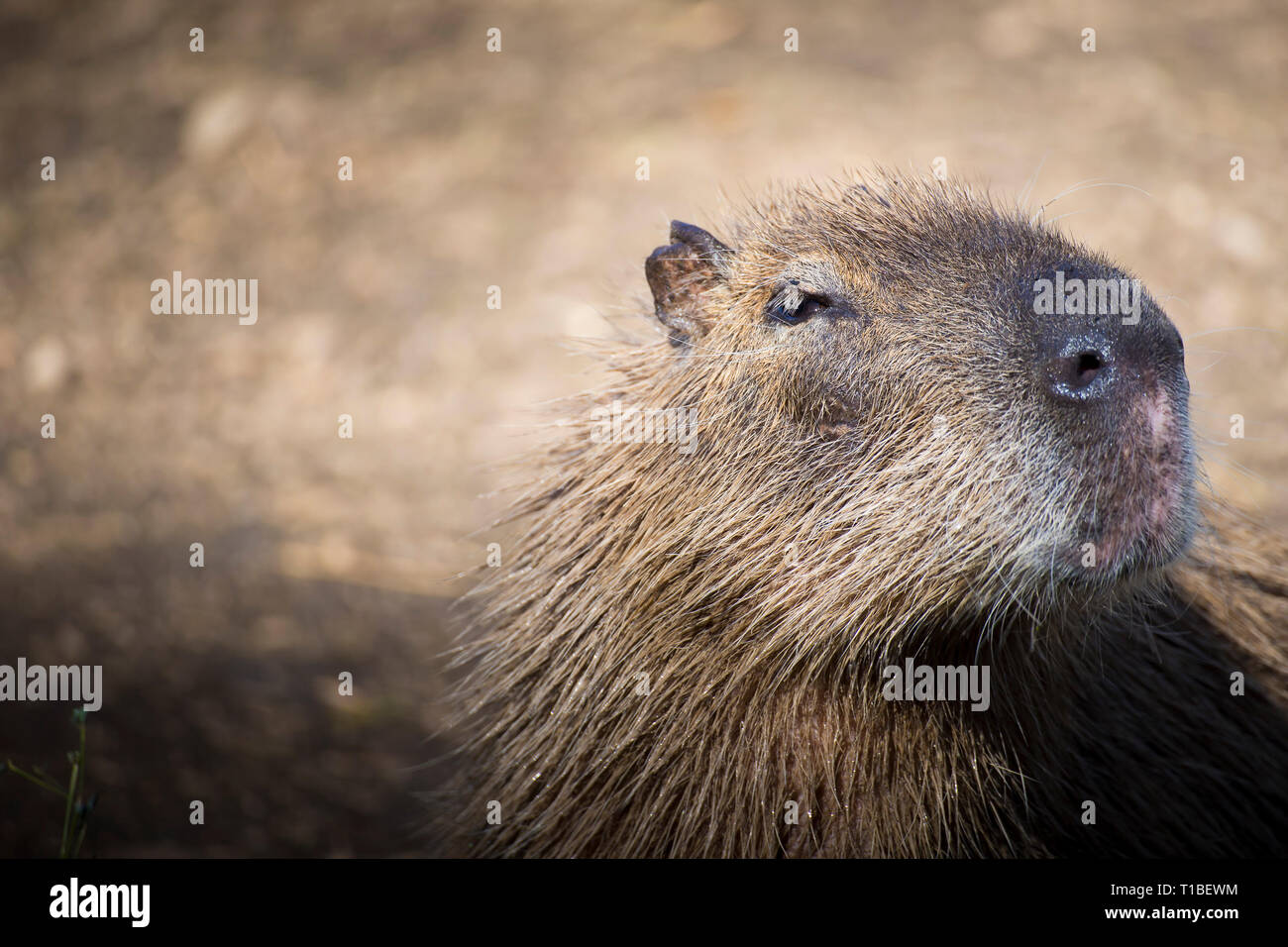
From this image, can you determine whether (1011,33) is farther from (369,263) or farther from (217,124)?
(217,124)

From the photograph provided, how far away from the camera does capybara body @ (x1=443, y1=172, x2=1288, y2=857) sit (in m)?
2.44

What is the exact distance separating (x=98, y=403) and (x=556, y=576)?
4.70 m

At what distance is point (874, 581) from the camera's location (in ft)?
8.49

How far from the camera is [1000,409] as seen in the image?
246 cm

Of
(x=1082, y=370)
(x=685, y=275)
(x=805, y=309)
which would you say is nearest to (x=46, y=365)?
(x=685, y=275)

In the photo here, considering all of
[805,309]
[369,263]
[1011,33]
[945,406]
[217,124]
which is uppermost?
[1011,33]

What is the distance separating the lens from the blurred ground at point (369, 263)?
16.5 ft

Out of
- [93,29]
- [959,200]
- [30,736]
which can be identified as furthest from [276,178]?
[959,200]

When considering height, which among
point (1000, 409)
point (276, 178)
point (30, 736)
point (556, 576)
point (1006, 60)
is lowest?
point (30, 736)

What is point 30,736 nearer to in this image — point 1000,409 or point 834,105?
point 1000,409

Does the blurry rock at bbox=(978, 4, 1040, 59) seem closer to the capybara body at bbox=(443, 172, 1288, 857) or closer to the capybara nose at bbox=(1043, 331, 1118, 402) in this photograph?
the capybara body at bbox=(443, 172, 1288, 857)

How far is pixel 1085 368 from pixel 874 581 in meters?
0.62

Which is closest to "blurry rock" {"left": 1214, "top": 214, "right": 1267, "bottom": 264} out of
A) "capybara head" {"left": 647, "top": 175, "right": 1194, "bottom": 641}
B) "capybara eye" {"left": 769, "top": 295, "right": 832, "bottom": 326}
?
"capybara head" {"left": 647, "top": 175, "right": 1194, "bottom": 641}

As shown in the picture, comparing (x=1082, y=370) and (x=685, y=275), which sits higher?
(x=685, y=275)
